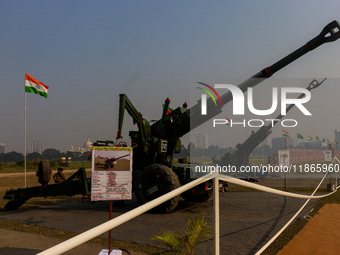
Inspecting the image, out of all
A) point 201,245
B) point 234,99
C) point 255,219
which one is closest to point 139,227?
point 201,245

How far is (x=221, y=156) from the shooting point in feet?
64.7

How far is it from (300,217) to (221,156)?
12.0m

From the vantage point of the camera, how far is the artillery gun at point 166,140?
8.52 m

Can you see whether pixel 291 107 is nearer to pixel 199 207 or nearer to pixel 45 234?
pixel 199 207

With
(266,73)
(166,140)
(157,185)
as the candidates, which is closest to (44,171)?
(157,185)

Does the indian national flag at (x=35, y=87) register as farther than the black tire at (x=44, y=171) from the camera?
Yes

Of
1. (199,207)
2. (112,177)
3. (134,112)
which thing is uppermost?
(134,112)

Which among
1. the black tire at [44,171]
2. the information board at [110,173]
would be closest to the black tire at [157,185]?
the black tire at [44,171]

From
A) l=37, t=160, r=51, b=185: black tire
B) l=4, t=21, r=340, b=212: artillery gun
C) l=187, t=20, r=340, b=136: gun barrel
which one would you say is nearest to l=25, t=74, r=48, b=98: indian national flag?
l=37, t=160, r=51, b=185: black tire

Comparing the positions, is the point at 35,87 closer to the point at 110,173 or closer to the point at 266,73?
the point at 266,73

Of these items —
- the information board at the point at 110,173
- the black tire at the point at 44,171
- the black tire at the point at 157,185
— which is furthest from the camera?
the black tire at the point at 44,171

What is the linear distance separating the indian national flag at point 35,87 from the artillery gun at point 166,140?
793 cm

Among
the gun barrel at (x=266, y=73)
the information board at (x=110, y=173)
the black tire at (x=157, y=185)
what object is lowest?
the black tire at (x=157, y=185)

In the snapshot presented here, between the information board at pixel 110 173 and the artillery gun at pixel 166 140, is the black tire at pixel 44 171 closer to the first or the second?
the artillery gun at pixel 166 140
